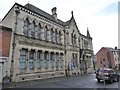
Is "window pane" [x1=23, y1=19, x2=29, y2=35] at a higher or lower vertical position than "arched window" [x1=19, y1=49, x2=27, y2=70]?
higher

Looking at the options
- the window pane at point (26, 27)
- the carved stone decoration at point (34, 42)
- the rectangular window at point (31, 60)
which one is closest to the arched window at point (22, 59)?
the rectangular window at point (31, 60)

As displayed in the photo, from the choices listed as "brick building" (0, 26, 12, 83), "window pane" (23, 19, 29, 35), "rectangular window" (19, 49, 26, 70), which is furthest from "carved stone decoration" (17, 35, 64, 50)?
"brick building" (0, 26, 12, 83)

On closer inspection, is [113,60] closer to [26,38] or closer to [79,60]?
[79,60]

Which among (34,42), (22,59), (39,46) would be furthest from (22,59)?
(39,46)

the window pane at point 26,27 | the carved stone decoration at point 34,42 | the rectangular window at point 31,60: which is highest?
the window pane at point 26,27

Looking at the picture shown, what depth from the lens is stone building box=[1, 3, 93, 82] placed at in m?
17.8

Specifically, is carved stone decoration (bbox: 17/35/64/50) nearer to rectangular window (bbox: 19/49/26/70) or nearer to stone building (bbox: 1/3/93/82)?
stone building (bbox: 1/3/93/82)

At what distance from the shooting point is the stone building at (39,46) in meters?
17.8

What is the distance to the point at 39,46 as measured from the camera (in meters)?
20.9

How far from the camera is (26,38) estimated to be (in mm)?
19062

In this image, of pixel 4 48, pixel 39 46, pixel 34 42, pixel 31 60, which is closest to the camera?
pixel 4 48

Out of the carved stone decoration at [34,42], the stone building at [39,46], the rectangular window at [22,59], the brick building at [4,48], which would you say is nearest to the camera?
the brick building at [4,48]

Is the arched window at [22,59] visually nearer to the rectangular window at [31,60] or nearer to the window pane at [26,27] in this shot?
the rectangular window at [31,60]

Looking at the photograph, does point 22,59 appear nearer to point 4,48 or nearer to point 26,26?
point 4,48
